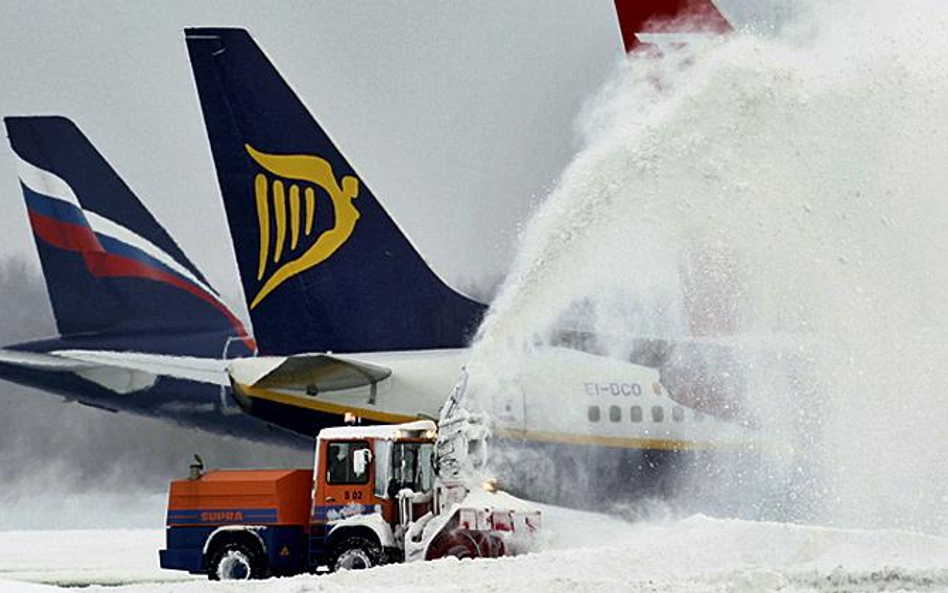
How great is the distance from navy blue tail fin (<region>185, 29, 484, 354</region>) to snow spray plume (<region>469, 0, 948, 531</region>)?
8207 millimetres

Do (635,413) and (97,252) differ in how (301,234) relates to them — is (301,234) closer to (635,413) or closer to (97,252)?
(635,413)

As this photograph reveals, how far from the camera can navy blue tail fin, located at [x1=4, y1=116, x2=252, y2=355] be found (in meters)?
38.2

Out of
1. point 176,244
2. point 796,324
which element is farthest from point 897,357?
point 176,244

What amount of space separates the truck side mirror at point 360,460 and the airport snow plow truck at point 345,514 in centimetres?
1

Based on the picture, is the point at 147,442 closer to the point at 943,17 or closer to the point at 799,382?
the point at 799,382

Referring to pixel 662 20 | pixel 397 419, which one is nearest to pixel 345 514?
pixel 397 419

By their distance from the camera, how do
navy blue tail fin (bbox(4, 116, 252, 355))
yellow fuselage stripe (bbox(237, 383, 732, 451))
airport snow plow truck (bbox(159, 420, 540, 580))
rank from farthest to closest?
1. navy blue tail fin (bbox(4, 116, 252, 355))
2. yellow fuselage stripe (bbox(237, 383, 732, 451))
3. airport snow plow truck (bbox(159, 420, 540, 580))

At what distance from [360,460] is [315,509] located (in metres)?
0.78

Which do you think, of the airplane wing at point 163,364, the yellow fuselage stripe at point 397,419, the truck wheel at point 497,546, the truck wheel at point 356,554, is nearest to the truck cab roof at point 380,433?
the truck wheel at point 356,554

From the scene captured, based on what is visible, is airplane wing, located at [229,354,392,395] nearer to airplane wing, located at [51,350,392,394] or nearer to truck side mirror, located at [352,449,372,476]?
airplane wing, located at [51,350,392,394]

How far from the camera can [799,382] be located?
22938 millimetres

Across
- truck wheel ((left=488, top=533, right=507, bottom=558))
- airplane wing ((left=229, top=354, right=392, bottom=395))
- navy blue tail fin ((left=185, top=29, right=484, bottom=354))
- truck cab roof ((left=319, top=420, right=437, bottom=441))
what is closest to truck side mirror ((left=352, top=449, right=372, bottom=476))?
truck cab roof ((left=319, top=420, right=437, bottom=441))

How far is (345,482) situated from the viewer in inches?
816

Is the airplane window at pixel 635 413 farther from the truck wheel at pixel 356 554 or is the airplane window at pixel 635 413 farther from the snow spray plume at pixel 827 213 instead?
the truck wheel at pixel 356 554
